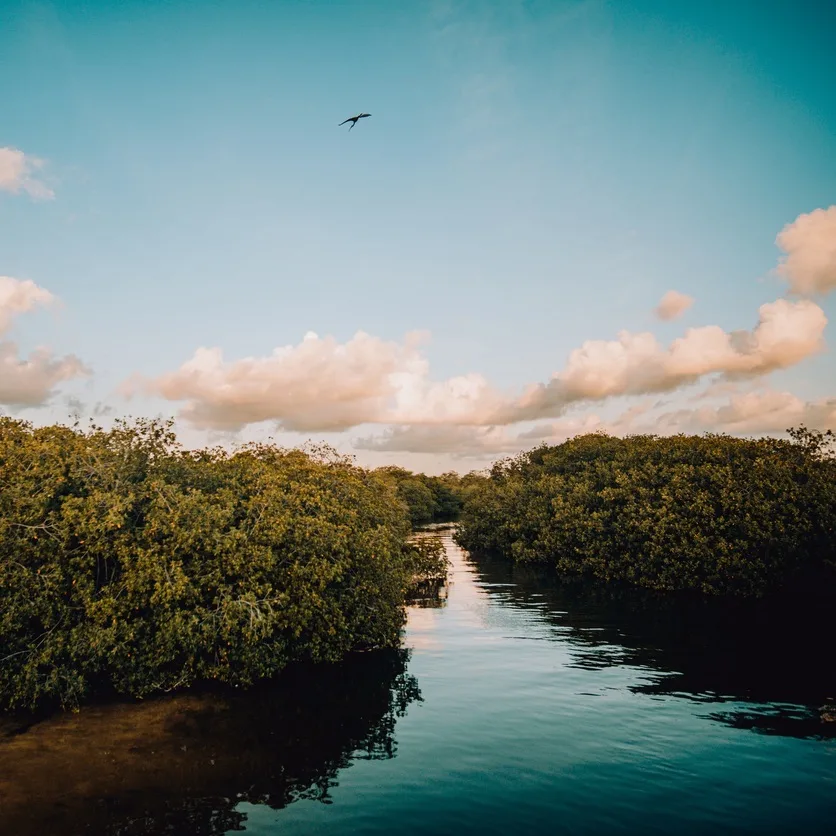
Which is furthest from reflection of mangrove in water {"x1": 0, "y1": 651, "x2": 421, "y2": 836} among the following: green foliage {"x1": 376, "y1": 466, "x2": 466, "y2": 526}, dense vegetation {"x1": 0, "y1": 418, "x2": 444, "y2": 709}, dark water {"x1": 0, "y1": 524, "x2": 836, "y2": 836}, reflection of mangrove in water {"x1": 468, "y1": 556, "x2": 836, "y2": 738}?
green foliage {"x1": 376, "y1": 466, "x2": 466, "y2": 526}

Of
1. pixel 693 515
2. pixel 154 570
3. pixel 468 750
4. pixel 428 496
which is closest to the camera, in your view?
pixel 468 750

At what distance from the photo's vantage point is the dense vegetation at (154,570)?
2103cm

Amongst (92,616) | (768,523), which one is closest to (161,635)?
(92,616)

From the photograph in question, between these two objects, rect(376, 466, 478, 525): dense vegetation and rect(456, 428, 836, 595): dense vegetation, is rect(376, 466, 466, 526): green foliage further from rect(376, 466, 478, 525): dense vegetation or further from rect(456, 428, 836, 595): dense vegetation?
rect(456, 428, 836, 595): dense vegetation

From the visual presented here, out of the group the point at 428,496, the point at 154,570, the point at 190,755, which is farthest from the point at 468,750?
the point at 428,496

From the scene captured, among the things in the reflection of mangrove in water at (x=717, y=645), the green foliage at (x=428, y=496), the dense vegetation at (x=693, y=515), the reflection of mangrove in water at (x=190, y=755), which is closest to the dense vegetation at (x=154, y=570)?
the reflection of mangrove in water at (x=190, y=755)

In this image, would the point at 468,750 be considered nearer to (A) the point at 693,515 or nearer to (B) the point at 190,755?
(B) the point at 190,755

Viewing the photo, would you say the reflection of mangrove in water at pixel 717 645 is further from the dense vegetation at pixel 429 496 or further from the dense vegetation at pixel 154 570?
the dense vegetation at pixel 429 496

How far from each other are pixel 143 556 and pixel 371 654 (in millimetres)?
13552

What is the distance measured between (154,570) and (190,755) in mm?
6360

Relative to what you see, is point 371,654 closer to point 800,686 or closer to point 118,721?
point 118,721

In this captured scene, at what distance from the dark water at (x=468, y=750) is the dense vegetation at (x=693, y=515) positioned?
1204cm

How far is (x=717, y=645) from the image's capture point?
99.9 feet

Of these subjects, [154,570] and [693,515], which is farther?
[693,515]
